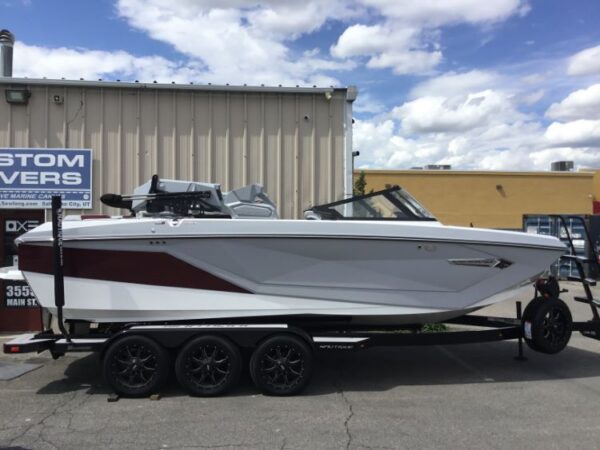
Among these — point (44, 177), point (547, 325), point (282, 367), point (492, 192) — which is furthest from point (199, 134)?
point (492, 192)

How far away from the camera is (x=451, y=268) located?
6.00 meters

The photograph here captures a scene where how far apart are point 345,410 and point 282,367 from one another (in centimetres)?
78

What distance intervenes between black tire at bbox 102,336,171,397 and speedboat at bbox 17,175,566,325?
28cm

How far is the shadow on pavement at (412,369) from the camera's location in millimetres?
6133

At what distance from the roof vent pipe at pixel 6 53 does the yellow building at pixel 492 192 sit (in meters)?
16.6

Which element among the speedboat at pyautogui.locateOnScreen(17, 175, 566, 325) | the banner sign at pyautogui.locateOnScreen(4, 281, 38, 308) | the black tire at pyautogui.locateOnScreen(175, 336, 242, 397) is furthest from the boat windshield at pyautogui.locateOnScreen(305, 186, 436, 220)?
the banner sign at pyautogui.locateOnScreen(4, 281, 38, 308)

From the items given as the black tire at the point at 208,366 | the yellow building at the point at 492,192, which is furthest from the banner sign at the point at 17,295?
the yellow building at the point at 492,192

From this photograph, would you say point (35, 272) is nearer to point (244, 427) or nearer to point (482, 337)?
point (244, 427)

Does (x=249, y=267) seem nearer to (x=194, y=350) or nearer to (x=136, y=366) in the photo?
(x=194, y=350)

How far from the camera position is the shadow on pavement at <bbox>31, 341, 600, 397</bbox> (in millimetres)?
6133

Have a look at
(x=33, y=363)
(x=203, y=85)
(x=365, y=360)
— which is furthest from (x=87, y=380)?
(x=203, y=85)

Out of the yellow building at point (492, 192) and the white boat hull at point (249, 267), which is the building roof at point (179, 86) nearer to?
the white boat hull at point (249, 267)

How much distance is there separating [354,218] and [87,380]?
11.7 feet

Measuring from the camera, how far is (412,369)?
6.89m
